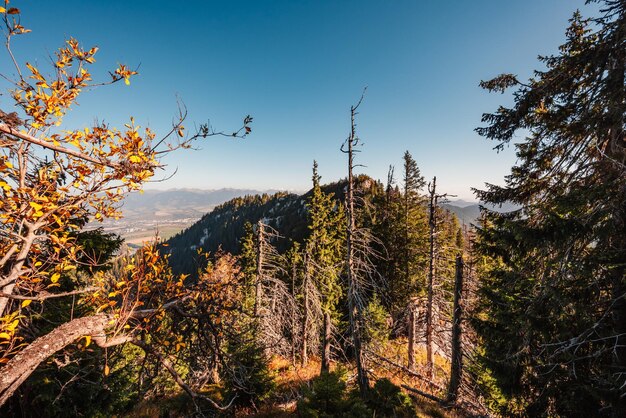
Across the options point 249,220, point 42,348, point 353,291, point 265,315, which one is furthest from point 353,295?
point 249,220

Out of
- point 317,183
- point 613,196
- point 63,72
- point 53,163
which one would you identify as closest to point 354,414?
point 613,196

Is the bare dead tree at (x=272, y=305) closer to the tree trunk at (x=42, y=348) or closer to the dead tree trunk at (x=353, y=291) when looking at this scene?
the dead tree trunk at (x=353, y=291)

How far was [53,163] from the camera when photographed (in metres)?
3.93

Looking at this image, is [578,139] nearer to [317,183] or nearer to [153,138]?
[153,138]

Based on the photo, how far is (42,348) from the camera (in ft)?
9.22

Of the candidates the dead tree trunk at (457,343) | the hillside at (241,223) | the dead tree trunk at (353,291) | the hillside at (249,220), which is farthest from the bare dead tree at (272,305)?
the hillside at (241,223)

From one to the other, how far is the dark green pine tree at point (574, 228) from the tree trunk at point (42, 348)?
6.74 m

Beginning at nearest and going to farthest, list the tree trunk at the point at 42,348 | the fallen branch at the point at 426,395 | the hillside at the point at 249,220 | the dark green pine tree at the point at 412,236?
the tree trunk at the point at 42,348
the fallen branch at the point at 426,395
the dark green pine tree at the point at 412,236
the hillside at the point at 249,220

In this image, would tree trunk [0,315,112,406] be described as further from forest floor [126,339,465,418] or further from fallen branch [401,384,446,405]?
fallen branch [401,384,446,405]

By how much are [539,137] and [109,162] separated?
9619 millimetres

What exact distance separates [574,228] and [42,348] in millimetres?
8843

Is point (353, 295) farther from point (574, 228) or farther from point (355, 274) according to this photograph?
point (574, 228)

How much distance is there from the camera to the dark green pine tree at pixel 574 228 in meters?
5.16

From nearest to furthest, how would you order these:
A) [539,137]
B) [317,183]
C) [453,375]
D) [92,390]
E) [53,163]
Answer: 1. [53,163]
2. [92,390]
3. [539,137]
4. [453,375]
5. [317,183]
